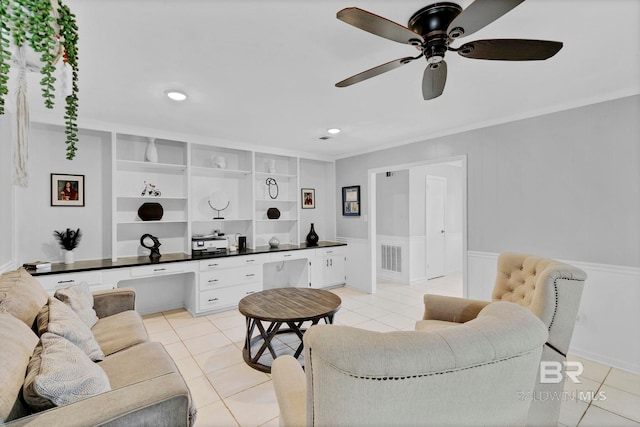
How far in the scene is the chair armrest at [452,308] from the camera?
221 centimetres

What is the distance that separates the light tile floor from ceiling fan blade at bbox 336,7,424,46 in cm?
227

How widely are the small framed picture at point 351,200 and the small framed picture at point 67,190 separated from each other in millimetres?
3741

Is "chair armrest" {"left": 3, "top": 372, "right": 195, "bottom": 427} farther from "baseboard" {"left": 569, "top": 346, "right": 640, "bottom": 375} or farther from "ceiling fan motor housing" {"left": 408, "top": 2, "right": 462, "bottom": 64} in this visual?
"baseboard" {"left": 569, "top": 346, "right": 640, "bottom": 375}

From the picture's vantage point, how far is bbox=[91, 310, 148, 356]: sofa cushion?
197cm

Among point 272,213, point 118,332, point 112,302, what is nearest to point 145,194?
point 112,302

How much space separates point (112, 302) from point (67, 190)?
5.71 ft

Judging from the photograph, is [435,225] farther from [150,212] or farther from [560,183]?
[150,212]

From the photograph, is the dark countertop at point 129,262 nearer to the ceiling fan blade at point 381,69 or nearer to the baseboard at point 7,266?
the baseboard at point 7,266

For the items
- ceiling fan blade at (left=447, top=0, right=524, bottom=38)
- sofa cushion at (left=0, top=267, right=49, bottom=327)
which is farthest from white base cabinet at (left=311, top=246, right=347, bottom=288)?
ceiling fan blade at (left=447, top=0, right=524, bottom=38)

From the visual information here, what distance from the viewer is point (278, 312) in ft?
8.15

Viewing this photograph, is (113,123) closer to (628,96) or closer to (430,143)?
(430,143)

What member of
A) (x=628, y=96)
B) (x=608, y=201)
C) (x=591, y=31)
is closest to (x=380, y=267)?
(x=608, y=201)

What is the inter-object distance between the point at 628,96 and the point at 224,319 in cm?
459

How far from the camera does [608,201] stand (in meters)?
2.64
